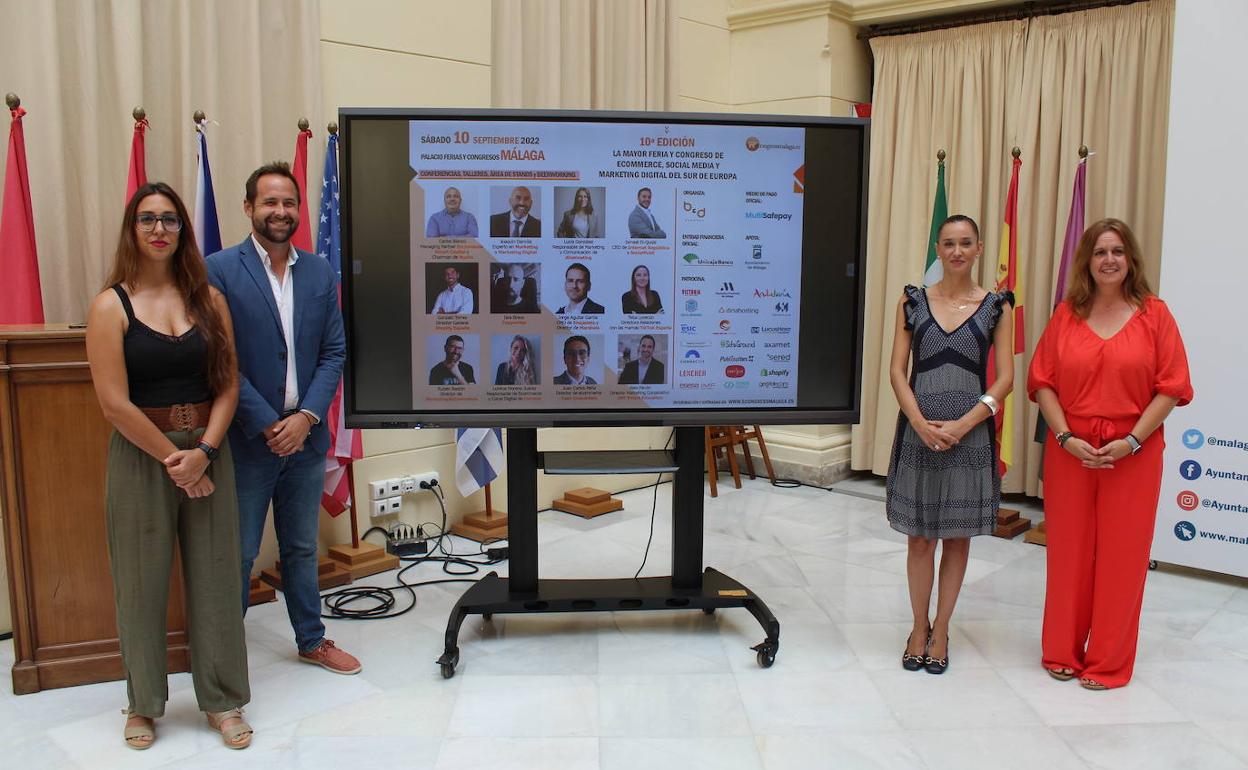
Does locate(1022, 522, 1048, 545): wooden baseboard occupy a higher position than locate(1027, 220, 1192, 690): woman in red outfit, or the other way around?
locate(1027, 220, 1192, 690): woman in red outfit

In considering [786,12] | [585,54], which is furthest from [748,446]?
[786,12]

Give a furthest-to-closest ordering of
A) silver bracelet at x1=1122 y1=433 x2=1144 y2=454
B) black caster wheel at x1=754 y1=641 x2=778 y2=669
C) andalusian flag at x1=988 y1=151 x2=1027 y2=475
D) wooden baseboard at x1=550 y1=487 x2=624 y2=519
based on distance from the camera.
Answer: wooden baseboard at x1=550 y1=487 x2=624 y2=519 → andalusian flag at x1=988 y1=151 x2=1027 y2=475 → black caster wheel at x1=754 y1=641 x2=778 y2=669 → silver bracelet at x1=1122 y1=433 x2=1144 y2=454

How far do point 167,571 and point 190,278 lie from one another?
2.79 feet

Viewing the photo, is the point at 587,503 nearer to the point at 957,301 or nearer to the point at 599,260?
the point at 599,260

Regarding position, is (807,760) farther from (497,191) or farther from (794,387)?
(497,191)

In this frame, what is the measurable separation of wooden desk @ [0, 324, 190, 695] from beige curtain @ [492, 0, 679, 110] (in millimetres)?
2720

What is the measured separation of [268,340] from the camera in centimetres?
309

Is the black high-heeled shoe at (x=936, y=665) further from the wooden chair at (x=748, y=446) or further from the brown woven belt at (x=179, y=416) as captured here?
the wooden chair at (x=748, y=446)

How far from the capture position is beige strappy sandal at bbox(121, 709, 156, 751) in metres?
2.81

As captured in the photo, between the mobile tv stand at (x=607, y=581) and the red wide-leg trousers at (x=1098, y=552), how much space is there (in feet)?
3.29

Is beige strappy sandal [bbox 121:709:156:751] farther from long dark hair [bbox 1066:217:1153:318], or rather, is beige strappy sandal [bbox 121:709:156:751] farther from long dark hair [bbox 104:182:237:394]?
long dark hair [bbox 1066:217:1153:318]

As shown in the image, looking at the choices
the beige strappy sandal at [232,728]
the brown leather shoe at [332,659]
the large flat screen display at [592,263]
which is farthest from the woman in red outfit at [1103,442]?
the beige strappy sandal at [232,728]

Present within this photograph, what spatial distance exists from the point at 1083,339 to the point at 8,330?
3570 millimetres

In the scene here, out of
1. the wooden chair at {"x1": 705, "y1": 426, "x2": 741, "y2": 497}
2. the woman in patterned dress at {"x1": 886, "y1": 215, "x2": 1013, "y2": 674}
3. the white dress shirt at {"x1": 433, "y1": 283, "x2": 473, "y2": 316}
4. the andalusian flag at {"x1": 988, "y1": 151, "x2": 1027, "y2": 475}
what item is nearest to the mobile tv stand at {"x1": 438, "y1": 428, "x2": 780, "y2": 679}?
the white dress shirt at {"x1": 433, "y1": 283, "x2": 473, "y2": 316}
